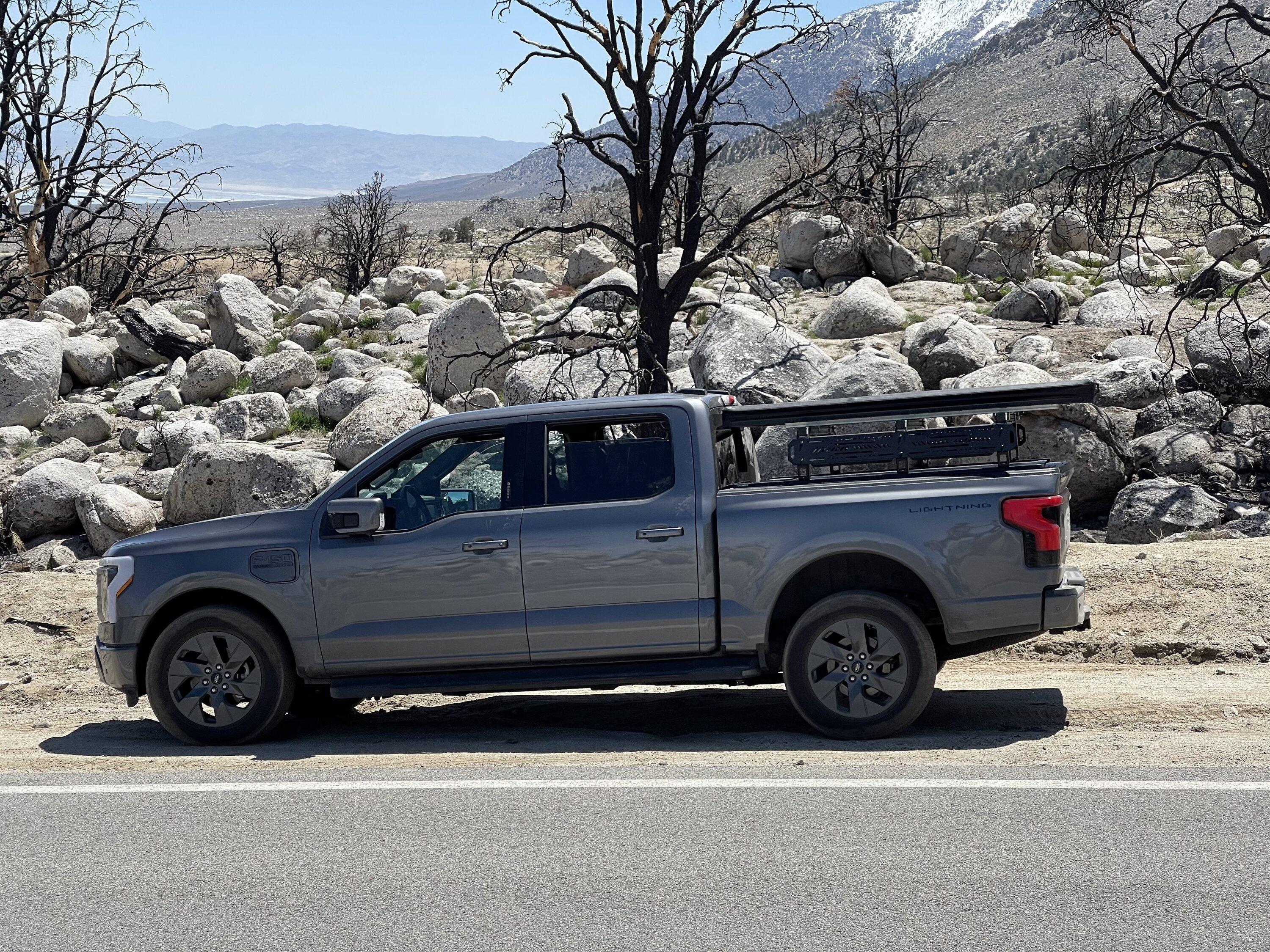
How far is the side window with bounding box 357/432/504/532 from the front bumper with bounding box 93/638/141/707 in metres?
1.66

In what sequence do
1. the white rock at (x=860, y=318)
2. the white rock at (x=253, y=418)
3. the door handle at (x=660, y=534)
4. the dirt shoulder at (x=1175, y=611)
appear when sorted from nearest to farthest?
the door handle at (x=660, y=534) < the dirt shoulder at (x=1175, y=611) < the white rock at (x=253, y=418) < the white rock at (x=860, y=318)

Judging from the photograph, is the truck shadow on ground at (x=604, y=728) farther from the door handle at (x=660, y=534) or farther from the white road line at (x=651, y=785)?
the door handle at (x=660, y=534)

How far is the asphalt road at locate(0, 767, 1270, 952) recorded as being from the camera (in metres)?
4.38

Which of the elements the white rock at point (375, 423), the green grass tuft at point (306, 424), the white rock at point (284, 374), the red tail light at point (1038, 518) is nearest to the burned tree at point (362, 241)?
the white rock at point (284, 374)

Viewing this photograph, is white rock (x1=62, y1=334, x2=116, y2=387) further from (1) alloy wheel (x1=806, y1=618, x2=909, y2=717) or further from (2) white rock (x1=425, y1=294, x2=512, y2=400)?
(1) alloy wheel (x1=806, y1=618, x2=909, y2=717)

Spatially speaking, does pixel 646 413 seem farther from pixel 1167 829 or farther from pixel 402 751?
pixel 1167 829

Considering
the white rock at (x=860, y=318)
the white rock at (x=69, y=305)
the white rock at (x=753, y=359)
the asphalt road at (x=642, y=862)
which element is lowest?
the asphalt road at (x=642, y=862)

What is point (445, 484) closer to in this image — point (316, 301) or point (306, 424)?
point (306, 424)

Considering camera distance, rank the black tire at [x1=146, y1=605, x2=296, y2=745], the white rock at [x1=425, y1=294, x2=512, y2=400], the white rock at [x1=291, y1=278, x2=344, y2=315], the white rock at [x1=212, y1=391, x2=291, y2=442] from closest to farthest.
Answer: the black tire at [x1=146, y1=605, x2=296, y2=745], the white rock at [x1=212, y1=391, x2=291, y2=442], the white rock at [x1=425, y1=294, x2=512, y2=400], the white rock at [x1=291, y1=278, x2=344, y2=315]

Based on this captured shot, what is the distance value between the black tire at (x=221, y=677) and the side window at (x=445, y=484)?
3.27 ft

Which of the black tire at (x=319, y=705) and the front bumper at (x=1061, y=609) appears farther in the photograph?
the black tire at (x=319, y=705)

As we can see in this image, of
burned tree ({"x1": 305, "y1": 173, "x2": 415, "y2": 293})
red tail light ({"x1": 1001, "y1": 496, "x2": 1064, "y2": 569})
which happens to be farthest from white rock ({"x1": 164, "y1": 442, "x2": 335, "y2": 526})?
burned tree ({"x1": 305, "y1": 173, "x2": 415, "y2": 293})

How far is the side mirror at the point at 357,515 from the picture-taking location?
696 centimetres

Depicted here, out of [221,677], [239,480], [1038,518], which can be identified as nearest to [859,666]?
[1038,518]
